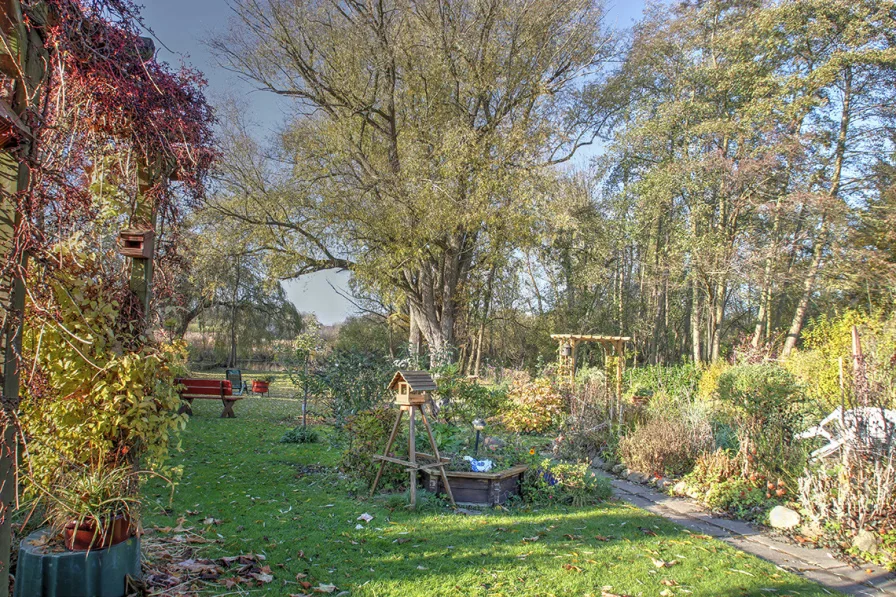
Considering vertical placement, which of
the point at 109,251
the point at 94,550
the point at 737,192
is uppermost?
the point at 737,192

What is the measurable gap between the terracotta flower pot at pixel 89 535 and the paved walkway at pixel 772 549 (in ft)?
16.4

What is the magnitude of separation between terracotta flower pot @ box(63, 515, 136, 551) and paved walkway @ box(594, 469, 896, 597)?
4.99 metres

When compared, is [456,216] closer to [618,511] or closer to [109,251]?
[618,511]

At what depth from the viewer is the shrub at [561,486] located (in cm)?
606

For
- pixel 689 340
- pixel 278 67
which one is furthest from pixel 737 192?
pixel 278 67

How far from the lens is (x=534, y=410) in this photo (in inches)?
422

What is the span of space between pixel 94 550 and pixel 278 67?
13803mm

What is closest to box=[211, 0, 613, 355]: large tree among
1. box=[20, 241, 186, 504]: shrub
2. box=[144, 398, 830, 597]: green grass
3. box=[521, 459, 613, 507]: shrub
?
box=[521, 459, 613, 507]: shrub

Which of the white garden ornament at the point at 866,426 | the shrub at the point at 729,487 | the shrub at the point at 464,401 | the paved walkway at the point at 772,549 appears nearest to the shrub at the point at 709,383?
the shrub at the point at 729,487

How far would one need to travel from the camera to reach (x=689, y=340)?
23906mm

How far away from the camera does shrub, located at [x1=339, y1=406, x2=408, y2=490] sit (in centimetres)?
629

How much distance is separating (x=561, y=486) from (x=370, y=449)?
2266 mm

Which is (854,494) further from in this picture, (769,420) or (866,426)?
(769,420)

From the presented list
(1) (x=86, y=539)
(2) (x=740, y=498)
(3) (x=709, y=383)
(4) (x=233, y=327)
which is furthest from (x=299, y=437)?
(4) (x=233, y=327)
